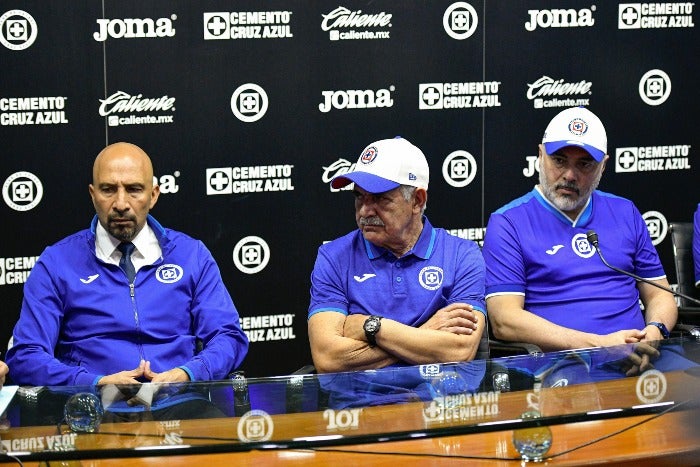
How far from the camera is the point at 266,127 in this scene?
5.02m

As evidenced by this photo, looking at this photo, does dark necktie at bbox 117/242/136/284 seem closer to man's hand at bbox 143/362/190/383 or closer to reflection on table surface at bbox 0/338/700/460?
man's hand at bbox 143/362/190/383

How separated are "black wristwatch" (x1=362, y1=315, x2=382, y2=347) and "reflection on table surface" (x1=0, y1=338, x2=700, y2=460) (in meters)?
0.81

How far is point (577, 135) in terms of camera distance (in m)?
4.13

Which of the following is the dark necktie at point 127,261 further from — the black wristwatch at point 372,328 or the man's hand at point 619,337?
the man's hand at point 619,337

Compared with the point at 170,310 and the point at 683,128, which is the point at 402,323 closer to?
the point at 170,310

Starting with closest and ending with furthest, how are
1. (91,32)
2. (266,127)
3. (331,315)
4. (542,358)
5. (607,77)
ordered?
(542,358), (331,315), (91,32), (266,127), (607,77)

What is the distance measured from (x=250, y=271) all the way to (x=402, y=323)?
1660 millimetres

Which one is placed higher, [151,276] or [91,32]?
[91,32]

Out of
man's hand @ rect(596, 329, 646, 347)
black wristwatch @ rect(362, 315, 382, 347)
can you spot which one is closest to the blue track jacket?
black wristwatch @ rect(362, 315, 382, 347)

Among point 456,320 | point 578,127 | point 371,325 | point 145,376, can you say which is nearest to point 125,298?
point 145,376

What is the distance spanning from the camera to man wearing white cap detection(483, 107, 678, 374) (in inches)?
160

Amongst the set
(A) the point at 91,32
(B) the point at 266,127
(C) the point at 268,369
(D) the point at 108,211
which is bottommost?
(C) the point at 268,369

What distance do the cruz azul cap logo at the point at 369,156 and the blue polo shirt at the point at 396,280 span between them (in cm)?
29

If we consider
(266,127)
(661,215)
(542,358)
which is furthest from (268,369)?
(542,358)
